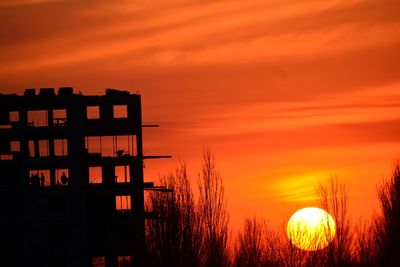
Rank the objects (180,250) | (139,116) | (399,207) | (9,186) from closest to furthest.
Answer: (180,250), (399,207), (9,186), (139,116)

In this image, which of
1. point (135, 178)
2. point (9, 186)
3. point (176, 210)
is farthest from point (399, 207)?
point (9, 186)

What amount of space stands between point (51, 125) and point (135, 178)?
8209 millimetres

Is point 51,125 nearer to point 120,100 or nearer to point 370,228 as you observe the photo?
point 120,100

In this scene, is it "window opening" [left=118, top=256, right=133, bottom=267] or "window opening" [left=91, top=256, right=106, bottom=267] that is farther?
"window opening" [left=91, top=256, right=106, bottom=267]

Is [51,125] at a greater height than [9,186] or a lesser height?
greater

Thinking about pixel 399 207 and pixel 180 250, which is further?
pixel 399 207

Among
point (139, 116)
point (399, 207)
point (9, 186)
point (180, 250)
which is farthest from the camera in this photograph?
point (139, 116)

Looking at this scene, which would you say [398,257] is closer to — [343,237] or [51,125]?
[343,237]

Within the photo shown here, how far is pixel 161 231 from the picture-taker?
5597 centimetres

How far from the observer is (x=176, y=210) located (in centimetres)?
5725

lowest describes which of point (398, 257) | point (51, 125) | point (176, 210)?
point (398, 257)

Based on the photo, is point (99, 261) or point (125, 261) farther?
point (99, 261)

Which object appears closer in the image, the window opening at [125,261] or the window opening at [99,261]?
the window opening at [125,261]

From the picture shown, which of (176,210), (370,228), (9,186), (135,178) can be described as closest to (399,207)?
(370,228)
